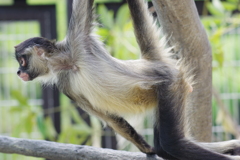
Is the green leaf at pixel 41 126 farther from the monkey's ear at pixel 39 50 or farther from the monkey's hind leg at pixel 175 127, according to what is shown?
the monkey's hind leg at pixel 175 127

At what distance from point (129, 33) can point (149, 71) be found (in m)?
2.41

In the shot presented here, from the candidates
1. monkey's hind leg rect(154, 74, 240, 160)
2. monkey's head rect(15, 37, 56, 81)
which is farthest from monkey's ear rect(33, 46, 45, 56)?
monkey's hind leg rect(154, 74, 240, 160)

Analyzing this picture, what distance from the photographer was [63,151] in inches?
113

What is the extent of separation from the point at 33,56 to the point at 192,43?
3.59 feet

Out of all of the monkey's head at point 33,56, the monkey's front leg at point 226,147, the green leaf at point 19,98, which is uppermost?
the monkey's head at point 33,56

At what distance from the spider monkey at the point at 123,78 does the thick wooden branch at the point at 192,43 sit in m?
0.10

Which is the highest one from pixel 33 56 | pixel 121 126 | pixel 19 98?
pixel 33 56

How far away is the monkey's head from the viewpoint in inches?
112

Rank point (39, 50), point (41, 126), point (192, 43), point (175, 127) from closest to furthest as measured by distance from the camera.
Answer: point (175, 127), point (39, 50), point (192, 43), point (41, 126)

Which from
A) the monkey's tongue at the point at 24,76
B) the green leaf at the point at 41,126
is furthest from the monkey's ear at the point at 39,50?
the green leaf at the point at 41,126

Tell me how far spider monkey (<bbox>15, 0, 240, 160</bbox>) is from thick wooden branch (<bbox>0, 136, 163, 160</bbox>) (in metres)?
0.22

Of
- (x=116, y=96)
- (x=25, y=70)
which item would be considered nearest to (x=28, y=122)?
(x=25, y=70)

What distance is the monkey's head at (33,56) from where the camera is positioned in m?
2.84

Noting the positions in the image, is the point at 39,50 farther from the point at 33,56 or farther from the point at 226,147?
the point at 226,147
